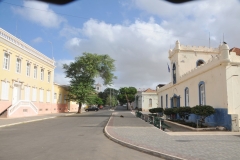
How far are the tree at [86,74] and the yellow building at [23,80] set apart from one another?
4768 mm

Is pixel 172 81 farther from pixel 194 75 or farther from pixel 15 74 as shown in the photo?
pixel 15 74

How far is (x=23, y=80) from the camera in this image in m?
30.4

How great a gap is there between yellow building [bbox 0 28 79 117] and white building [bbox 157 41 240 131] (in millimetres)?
18098

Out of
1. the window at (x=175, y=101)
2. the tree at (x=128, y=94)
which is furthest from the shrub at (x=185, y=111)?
the tree at (x=128, y=94)

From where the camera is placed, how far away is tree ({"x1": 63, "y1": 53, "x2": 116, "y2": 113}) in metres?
44.3

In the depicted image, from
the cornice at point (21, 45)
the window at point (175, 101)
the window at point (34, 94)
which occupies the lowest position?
the window at point (175, 101)

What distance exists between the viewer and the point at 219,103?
16203 mm

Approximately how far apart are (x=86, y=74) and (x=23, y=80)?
16.6 metres

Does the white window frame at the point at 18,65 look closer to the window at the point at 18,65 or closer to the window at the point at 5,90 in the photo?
the window at the point at 18,65

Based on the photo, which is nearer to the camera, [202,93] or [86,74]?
[202,93]

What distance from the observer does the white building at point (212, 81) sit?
50.0ft

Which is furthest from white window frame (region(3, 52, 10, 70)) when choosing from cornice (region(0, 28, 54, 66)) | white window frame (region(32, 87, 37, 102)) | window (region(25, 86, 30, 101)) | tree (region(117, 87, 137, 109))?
tree (region(117, 87, 137, 109))

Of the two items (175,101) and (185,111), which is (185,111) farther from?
(175,101)

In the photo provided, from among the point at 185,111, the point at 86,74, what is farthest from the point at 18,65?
the point at 185,111
